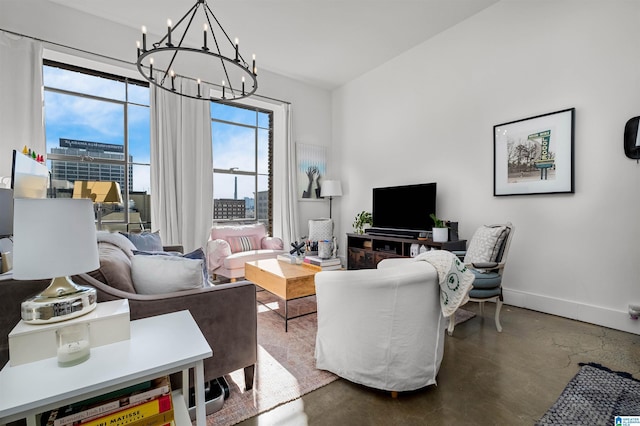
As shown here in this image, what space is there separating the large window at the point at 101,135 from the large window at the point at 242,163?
1050 mm

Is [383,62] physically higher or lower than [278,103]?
higher

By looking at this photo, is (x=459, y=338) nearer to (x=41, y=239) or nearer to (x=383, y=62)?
(x=41, y=239)

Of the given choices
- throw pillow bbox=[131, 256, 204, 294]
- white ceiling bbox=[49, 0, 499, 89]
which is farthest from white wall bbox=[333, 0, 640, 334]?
throw pillow bbox=[131, 256, 204, 294]

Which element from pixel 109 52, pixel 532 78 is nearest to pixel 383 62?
pixel 532 78

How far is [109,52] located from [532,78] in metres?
4.99

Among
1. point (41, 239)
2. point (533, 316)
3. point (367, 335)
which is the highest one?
point (41, 239)

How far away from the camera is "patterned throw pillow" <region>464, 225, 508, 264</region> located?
264 centimetres

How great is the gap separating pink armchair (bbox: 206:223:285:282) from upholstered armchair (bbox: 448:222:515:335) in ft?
8.62

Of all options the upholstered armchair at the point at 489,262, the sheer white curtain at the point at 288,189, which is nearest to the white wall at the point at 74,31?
the sheer white curtain at the point at 288,189

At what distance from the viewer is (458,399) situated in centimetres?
164

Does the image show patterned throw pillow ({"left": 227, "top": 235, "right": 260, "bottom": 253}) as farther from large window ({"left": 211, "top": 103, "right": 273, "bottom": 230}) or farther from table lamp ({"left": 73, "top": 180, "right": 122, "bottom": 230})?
table lamp ({"left": 73, "top": 180, "right": 122, "bottom": 230})

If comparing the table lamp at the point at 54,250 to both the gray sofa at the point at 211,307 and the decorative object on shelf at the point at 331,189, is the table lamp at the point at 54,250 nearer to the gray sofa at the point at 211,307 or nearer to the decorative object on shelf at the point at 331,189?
the gray sofa at the point at 211,307

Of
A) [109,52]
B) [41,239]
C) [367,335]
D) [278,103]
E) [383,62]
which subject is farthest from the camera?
[278,103]

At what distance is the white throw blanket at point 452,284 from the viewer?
1562 millimetres
